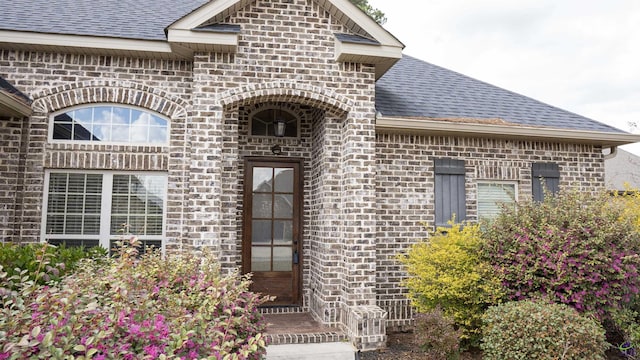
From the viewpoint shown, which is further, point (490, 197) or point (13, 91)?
point (490, 197)

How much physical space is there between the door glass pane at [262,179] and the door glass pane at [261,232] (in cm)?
55

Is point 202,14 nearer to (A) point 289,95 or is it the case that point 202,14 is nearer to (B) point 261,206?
(A) point 289,95

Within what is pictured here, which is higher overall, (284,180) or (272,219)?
(284,180)

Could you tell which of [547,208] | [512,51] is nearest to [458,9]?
[512,51]

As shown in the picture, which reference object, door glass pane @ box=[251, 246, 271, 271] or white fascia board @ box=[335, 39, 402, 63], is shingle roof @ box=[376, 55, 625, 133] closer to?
white fascia board @ box=[335, 39, 402, 63]

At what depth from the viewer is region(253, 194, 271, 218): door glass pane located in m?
7.03

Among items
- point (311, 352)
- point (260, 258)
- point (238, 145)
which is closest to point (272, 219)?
point (260, 258)

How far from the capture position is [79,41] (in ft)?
19.4

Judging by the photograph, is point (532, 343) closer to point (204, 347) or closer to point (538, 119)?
point (204, 347)

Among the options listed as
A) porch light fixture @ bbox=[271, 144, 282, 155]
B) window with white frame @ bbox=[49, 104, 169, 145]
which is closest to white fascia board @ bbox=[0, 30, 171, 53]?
window with white frame @ bbox=[49, 104, 169, 145]

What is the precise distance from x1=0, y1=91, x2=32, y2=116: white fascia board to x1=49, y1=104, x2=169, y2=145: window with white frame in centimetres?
37

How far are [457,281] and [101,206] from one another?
5108mm

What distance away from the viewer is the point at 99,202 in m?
6.21

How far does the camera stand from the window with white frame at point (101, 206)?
612cm
